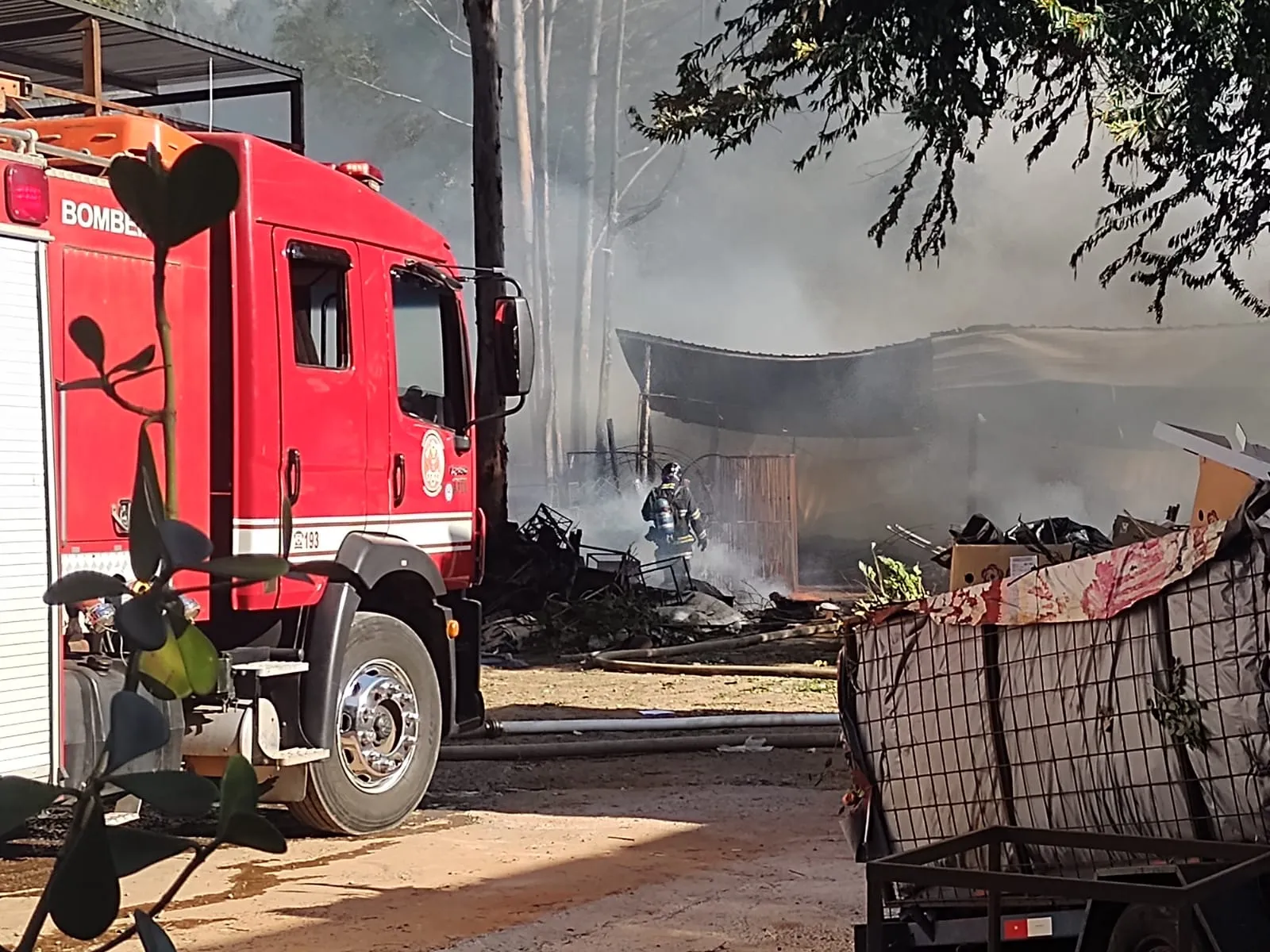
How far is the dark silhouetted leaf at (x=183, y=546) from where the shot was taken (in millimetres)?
1032

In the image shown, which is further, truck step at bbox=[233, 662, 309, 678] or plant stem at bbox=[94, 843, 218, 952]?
truck step at bbox=[233, 662, 309, 678]

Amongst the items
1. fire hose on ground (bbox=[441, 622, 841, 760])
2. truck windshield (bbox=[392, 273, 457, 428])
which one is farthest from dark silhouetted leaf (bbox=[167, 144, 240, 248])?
fire hose on ground (bbox=[441, 622, 841, 760])

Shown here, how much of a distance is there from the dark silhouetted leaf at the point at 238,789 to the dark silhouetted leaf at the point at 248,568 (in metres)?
0.12

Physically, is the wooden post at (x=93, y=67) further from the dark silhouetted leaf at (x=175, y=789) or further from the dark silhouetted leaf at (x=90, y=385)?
the dark silhouetted leaf at (x=175, y=789)

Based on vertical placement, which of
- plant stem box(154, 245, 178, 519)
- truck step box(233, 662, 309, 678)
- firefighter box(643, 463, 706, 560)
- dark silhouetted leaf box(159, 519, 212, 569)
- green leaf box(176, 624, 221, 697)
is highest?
plant stem box(154, 245, 178, 519)

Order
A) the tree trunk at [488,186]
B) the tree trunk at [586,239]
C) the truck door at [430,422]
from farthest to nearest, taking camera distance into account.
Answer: the tree trunk at [586,239], the tree trunk at [488,186], the truck door at [430,422]

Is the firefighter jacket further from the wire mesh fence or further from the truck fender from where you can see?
the wire mesh fence

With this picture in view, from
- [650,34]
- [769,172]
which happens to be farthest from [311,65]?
[769,172]

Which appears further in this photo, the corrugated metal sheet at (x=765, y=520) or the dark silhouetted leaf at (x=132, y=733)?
the corrugated metal sheet at (x=765, y=520)

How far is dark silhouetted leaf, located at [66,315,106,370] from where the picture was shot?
107 cm

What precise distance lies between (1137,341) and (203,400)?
2054cm

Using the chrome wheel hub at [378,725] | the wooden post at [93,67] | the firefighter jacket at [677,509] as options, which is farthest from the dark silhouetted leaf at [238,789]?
the firefighter jacket at [677,509]

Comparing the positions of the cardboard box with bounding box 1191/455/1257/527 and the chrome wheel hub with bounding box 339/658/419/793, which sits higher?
the cardboard box with bounding box 1191/455/1257/527

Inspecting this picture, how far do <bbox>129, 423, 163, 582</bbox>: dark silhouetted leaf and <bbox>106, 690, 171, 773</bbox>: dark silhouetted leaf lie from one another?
0.28 feet
